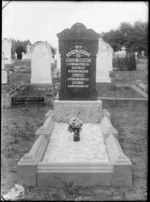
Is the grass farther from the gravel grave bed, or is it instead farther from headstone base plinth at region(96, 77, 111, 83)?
headstone base plinth at region(96, 77, 111, 83)

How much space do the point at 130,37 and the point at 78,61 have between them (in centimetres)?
2126

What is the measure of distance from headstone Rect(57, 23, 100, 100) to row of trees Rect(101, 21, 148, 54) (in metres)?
16.6

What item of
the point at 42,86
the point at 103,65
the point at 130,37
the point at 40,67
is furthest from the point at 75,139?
the point at 130,37

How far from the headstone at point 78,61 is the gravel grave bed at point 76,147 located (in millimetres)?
1090

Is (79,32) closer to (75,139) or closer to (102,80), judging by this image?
(75,139)

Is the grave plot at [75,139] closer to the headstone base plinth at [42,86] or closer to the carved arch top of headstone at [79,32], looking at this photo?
the carved arch top of headstone at [79,32]

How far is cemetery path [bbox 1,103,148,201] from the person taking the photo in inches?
165

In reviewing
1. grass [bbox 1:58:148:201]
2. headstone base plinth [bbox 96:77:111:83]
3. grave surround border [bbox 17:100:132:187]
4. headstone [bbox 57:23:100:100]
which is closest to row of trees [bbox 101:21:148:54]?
headstone base plinth [bbox 96:77:111:83]

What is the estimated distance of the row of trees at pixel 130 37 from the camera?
27406 millimetres

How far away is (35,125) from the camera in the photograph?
26.7 ft

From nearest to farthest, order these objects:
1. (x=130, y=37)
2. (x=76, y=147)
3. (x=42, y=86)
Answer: (x=76, y=147), (x=42, y=86), (x=130, y=37)

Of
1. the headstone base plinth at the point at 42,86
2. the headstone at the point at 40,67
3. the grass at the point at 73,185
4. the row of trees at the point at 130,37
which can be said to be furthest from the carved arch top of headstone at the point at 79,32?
the row of trees at the point at 130,37

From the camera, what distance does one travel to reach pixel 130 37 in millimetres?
27875

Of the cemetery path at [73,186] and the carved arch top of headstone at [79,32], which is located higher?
the carved arch top of headstone at [79,32]
